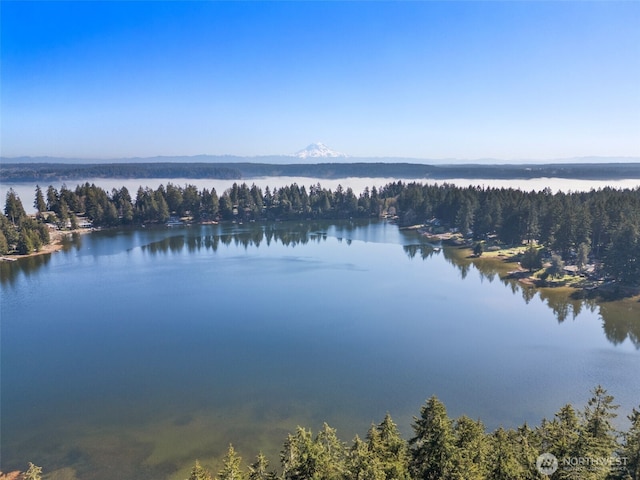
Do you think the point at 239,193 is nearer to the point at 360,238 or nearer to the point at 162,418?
the point at 360,238

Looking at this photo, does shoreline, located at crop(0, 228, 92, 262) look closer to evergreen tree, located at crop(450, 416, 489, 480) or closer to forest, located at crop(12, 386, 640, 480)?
forest, located at crop(12, 386, 640, 480)

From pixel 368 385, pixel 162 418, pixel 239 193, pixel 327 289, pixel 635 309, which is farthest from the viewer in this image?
pixel 239 193

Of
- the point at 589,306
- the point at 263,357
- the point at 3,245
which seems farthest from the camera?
the point at 3,245

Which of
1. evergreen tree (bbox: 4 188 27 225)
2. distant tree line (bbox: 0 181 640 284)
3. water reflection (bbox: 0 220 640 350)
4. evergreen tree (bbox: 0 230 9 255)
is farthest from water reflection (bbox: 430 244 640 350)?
evergreen tree (bbox: 4 188 27 225)

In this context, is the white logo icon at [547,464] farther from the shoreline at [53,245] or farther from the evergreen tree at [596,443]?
the shoreline at [53,245]

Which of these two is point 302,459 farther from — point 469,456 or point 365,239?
point 365,239

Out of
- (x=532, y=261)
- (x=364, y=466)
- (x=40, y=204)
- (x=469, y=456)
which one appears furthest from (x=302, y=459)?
(x=40, y=204)

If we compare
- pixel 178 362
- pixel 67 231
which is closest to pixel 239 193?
pixel 67 231
